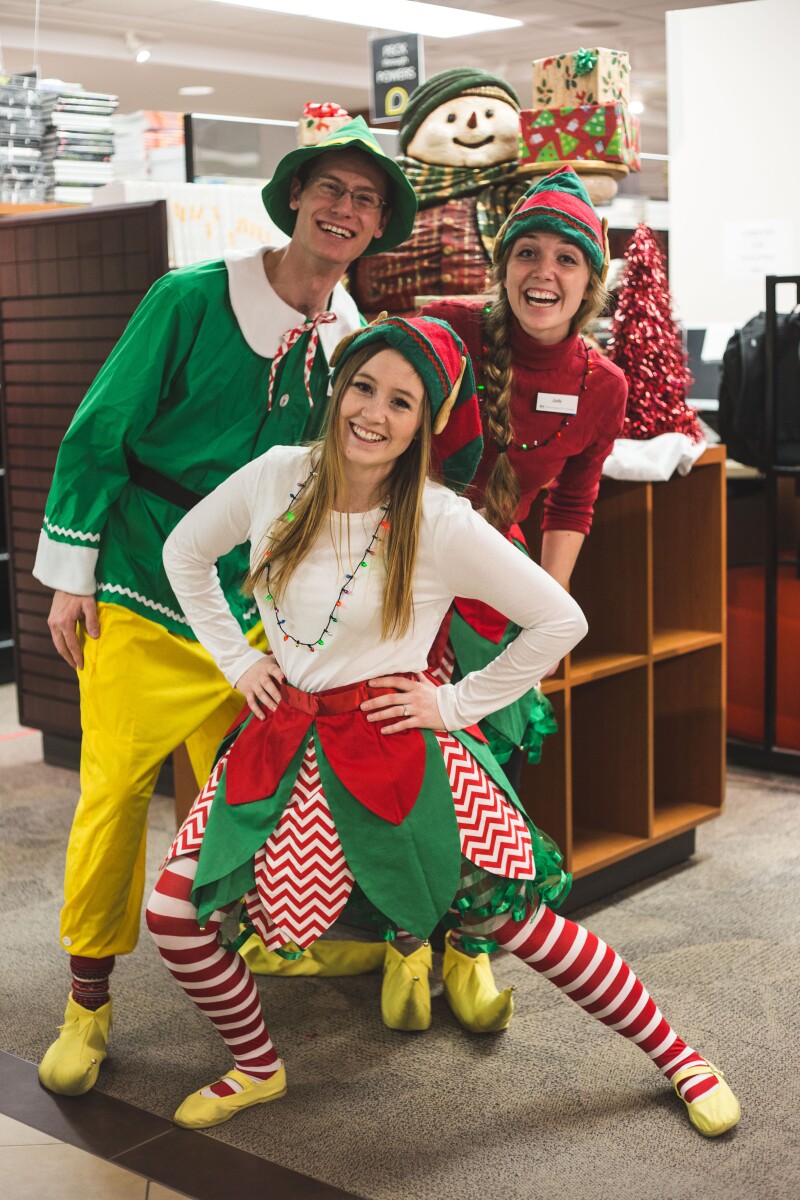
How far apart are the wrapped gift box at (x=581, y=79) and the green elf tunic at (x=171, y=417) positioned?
99cm

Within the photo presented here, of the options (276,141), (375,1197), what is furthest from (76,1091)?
(276,141)

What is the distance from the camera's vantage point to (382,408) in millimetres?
1939

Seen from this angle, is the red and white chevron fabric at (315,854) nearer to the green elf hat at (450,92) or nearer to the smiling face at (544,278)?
the smiling face at (544,278)

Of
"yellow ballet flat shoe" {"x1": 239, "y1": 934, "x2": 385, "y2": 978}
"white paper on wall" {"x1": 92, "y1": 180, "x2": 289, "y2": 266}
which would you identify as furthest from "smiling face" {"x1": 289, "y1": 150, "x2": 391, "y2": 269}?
"white paper on wall" {"x1": 92, "y1": 180, "x2": 289, "y2": 266}

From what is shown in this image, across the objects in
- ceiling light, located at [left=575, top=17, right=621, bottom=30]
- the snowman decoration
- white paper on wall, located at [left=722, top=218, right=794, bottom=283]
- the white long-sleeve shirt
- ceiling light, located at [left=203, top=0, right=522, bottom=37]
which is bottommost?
the white long-sleeve shirt

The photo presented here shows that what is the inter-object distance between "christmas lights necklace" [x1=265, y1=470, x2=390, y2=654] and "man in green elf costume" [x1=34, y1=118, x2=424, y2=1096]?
29cm

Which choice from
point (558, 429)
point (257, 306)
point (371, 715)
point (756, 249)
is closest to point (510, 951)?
point (371, 715)

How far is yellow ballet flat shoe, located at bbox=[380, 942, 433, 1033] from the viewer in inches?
98.0

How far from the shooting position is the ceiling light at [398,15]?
8.53 metres

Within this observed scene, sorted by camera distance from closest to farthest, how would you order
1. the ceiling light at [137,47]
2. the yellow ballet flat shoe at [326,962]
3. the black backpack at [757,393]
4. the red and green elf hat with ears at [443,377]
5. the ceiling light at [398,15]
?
the red and green elf hat with ears at [443,377] < the yellow ballet flat shoe at [326,962] < the black backpack at [757,393] < the ceiling light at [398,15] < the ceiling light at [137,47]

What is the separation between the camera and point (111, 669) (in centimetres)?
227

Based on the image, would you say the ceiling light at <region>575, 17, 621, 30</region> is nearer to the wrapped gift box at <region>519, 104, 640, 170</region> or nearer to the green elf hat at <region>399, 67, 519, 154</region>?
the green elf hat at <region>399, 67, 519, 154</region>

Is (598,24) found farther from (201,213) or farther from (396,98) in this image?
(201,213)

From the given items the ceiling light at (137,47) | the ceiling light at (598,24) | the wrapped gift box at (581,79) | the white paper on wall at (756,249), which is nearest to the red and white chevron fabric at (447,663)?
the wrapped gift box at (581,79)
